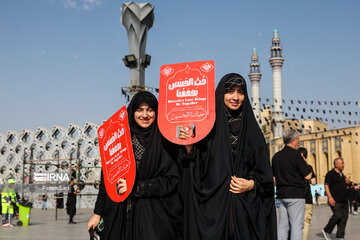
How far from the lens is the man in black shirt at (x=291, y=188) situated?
17.1 feet

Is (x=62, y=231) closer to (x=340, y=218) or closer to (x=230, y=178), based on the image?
(x=340, y=218)

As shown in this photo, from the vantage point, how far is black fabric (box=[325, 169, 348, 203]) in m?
7.29

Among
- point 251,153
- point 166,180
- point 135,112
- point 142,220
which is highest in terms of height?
point 135,112

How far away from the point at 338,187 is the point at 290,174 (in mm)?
2315

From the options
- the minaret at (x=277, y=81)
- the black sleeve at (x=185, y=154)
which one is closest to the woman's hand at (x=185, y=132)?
the black sleeve at (x=185, y=154)

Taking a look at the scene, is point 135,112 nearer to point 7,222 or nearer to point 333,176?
point 333,176

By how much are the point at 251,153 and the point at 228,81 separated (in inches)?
19.6

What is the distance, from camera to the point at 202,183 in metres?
2.78

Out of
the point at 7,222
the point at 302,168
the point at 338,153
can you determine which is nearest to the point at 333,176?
the point at 302,168

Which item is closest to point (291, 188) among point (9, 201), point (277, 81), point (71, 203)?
point (9, 201)

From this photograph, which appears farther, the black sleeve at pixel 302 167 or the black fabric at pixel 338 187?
the black fabric at pixel 338 187

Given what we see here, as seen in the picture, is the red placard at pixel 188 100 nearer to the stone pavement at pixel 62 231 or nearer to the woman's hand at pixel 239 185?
the woman's hand at pixel 239 185

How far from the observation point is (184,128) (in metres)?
2.76

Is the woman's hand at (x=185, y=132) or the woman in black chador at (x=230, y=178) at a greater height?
the woman's hand at (x=185, y=132)
